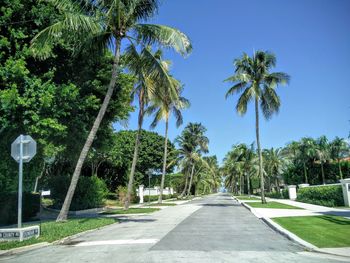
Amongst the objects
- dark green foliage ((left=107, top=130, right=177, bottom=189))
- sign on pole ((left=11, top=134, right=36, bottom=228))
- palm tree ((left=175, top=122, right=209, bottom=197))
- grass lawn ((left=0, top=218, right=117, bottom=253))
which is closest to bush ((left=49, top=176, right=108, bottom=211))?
grass lawn ((left=0, top=218, right=117, bottom=253))

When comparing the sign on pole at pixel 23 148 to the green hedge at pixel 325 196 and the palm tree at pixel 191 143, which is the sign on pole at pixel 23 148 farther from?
the palm tree at pixel 191 143

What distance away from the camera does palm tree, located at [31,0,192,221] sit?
50.0 feet

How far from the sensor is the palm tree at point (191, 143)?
6078cm

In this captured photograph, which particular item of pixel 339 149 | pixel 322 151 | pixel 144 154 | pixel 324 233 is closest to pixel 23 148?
pixel 324 233

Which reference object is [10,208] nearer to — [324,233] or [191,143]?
[324,233]

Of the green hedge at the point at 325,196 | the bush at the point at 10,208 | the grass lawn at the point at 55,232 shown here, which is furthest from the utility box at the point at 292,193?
the grass lawn at the point at 55,232

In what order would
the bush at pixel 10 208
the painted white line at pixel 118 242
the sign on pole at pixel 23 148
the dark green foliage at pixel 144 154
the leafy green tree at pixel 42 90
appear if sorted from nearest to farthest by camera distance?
the painted white line at pixel 118 242, the sign on pole at pixel 23 148, the leafy green tree at pixel 42 90, the bush at pixel 10 208, the dark green foliage at pixel 144 154

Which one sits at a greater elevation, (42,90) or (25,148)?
(42,90)

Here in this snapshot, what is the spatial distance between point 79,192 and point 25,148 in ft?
58.4

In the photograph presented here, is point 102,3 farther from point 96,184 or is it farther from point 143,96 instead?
point 96,184

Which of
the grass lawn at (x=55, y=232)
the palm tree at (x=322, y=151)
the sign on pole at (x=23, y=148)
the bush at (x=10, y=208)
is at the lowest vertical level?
the grass lawn at (x=55, y=232)

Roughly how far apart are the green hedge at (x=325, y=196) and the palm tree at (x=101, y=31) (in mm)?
17795

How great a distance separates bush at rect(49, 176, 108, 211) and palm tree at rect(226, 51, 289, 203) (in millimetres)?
14537

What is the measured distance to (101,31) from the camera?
17.4m
